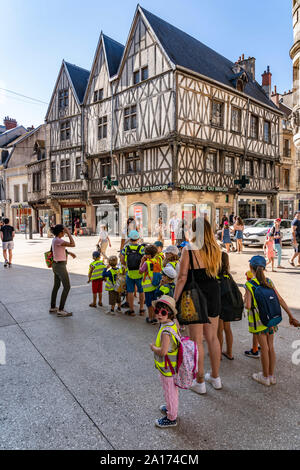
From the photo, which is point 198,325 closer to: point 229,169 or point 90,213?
point 229,169

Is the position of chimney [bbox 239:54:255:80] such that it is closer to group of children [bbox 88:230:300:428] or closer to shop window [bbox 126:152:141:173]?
shop window [bbox 126:152:141:173]

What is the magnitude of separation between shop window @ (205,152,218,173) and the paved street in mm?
16207

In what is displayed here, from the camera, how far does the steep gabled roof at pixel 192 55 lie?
18.2 m

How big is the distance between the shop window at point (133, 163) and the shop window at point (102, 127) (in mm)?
3095

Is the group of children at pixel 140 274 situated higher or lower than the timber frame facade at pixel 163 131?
lower

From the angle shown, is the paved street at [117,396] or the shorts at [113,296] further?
the shorts at [113,296]

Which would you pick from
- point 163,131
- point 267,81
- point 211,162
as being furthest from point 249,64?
point 163,131

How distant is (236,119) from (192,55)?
16.7ft

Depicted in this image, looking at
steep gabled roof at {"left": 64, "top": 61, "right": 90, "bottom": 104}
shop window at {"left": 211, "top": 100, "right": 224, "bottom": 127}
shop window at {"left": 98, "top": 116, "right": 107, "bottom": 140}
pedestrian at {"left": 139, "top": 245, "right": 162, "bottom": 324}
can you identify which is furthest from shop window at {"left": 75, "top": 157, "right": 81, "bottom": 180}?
pedestrian at {"left": 139, "top": 245, "right": 162, "bottom": 324}

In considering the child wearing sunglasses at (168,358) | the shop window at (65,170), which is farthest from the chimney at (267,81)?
the child wearing sunglasses at (168,358)

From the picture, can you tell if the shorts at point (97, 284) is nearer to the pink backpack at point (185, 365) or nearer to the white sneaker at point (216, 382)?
the white sneaker at point (216, 382)

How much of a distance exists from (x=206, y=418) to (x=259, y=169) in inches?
931

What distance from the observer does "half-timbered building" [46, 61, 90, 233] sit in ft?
78.2

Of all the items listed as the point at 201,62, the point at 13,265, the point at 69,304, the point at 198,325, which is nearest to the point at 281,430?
the point at 198,325
